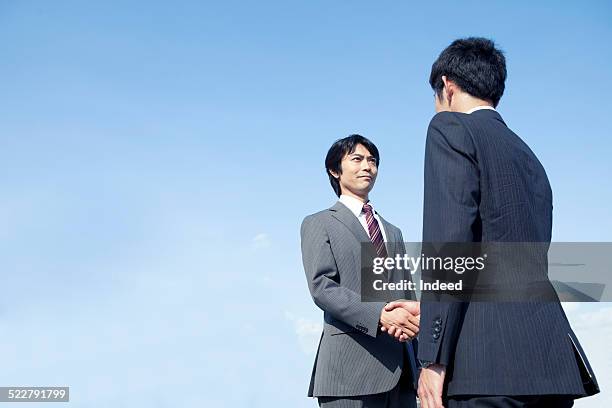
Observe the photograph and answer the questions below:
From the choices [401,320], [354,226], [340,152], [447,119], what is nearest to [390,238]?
[354,226]

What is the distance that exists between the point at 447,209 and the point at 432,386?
617 mm

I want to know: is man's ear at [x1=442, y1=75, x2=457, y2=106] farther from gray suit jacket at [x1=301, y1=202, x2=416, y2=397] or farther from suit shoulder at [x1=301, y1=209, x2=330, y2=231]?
suit shoulder at [x1=301, y1=209, x2=330, y2=231]

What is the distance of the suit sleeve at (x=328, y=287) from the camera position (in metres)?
3.80

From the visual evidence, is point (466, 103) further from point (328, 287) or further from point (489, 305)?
point (328, 287)

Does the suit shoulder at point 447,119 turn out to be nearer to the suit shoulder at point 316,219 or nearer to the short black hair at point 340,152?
the suit shoulder at point 316,219

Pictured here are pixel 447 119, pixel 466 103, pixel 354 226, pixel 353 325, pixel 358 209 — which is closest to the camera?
pixel 447 119

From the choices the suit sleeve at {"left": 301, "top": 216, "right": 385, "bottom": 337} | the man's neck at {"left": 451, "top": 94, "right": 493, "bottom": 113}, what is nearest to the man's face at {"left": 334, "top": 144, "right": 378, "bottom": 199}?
the suit sleeve at {"left": 301, "top": 216, "right": 385, "bottom": 337}

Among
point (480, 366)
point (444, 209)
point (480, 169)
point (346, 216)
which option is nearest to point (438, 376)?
point (480, 366)

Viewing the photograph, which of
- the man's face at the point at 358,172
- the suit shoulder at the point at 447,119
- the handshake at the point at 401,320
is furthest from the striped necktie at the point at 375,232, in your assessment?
the suit shoulder at the point at 447,119

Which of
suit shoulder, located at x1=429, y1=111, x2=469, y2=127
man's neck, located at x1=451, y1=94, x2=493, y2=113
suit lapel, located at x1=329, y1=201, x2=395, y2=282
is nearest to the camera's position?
suit shoulder, located at x1=429, y1=111, x2=469, y2=127

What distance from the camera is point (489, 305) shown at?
2395 mm

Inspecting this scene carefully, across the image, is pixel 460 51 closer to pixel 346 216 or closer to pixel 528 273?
pixel 528 273

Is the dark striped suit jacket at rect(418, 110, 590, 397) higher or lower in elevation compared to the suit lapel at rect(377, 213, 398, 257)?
lower

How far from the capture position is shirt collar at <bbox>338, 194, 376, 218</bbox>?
4484 millimetres
